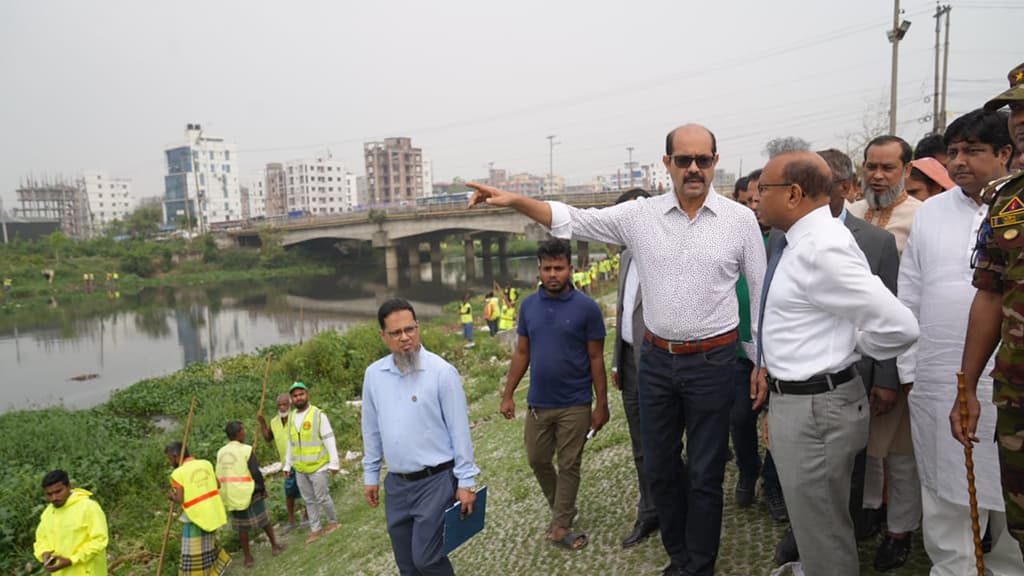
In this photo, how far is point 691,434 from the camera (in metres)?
2.91

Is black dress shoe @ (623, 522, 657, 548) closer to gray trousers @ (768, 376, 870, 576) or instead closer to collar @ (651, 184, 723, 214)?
gray trousers @ (768, 376, 870, 576)

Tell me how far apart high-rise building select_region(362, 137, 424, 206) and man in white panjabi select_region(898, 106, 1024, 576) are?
98.4 meters

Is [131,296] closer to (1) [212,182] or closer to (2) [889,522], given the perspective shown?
(2) [889,522]

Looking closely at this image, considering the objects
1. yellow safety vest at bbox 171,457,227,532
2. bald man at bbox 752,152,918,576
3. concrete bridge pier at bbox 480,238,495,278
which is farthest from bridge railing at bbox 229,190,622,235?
bald man at bbox 752,152,918,576

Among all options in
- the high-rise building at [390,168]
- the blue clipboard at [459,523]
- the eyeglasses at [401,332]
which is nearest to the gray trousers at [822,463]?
the blue clipboard at [459,523]

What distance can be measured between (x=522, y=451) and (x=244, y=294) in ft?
114

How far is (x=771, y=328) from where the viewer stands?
2.45 meters

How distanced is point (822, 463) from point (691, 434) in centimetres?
68

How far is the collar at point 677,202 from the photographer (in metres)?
2.85

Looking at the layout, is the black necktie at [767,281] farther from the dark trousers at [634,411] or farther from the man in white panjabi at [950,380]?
the dark trousers at [634,411]

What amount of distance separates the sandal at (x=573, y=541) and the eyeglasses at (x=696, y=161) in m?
2.44

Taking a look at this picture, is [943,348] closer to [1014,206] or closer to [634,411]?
[1014,206]

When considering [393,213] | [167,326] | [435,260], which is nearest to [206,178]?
[435,260]

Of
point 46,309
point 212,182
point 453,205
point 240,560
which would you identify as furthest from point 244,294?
point 212,182
